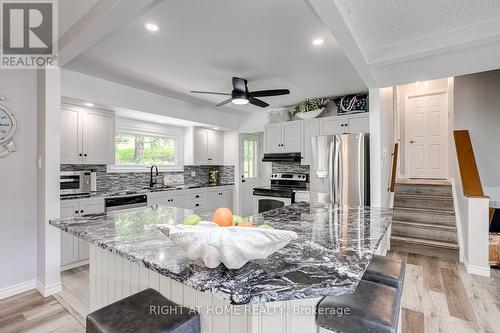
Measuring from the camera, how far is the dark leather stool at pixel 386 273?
1.38m

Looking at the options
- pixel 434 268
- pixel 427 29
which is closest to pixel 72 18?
pixel 427 29

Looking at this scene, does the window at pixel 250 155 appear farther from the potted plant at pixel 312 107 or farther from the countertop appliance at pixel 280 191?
the potted plant at pixel 312 107

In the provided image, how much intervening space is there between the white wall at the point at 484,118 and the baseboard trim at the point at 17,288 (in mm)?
6578

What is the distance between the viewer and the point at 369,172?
3.50 meters

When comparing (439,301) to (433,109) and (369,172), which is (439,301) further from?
(433,109)

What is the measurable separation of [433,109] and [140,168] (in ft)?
20.4

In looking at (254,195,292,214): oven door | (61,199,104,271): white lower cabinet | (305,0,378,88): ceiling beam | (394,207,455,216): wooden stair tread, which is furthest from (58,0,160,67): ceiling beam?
(394,207,455,216): wooden stair tread

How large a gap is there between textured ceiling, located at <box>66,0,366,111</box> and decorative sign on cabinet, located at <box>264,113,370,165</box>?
20.1 inches

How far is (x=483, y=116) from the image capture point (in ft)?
14.6

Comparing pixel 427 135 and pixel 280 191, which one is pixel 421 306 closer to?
pixel 280 191

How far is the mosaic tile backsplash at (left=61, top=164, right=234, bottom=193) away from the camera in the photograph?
3.82m

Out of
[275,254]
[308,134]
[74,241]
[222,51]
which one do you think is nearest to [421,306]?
[275,254]

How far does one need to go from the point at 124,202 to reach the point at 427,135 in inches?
245

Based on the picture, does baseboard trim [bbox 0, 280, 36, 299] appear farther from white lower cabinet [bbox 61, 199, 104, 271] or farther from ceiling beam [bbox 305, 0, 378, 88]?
ceiling beam [bbox 305, 0, 378, 88]
